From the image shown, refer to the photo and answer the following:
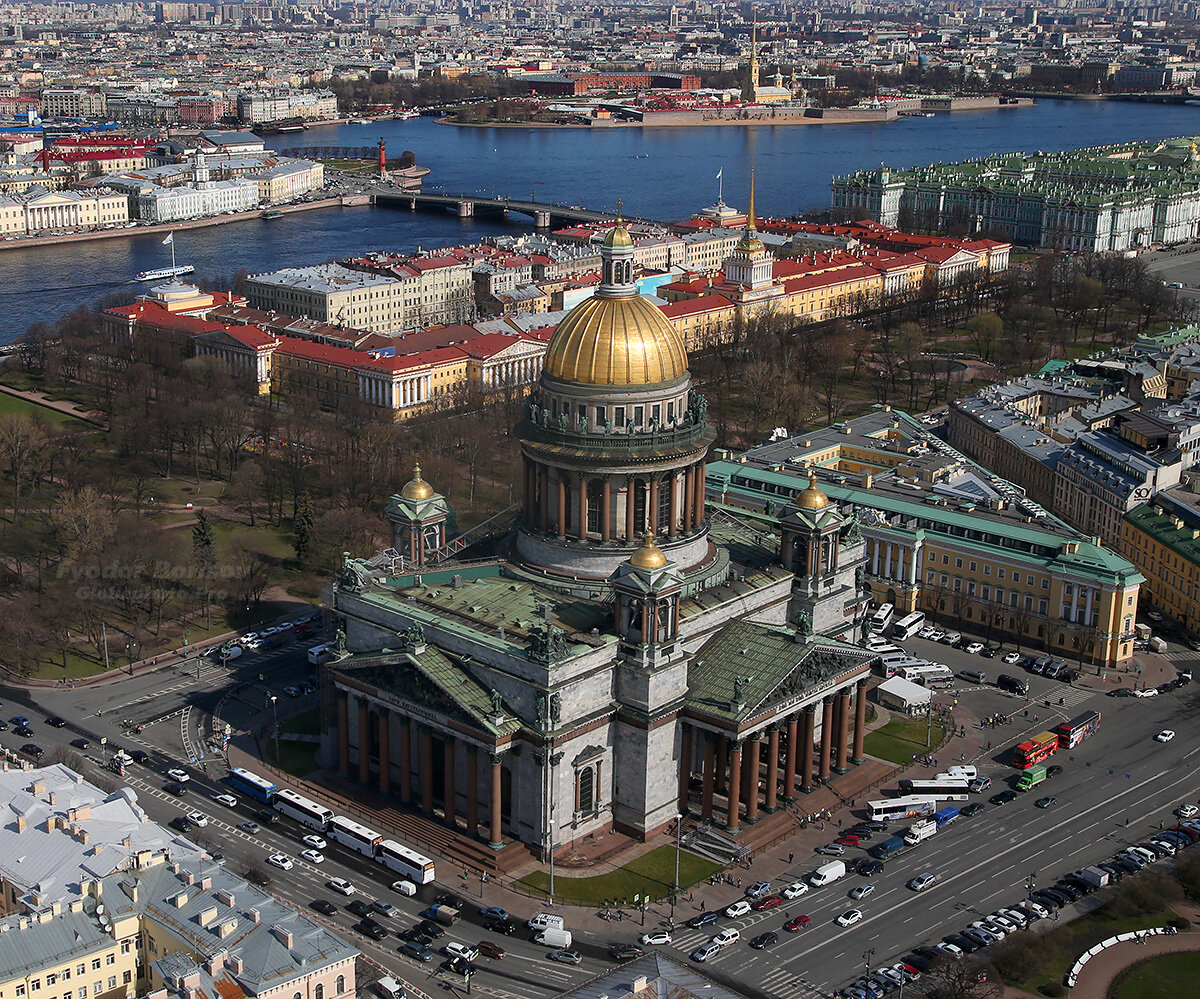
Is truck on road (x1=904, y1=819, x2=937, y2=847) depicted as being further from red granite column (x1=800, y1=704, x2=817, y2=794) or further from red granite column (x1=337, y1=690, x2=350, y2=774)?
red granite column (x1=337, y1=690, x2=350, y2=774)

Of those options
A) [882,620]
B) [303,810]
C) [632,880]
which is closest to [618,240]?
[632,880]

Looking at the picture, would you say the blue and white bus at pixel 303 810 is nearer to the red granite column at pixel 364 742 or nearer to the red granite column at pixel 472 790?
the red granite column at pixel 364 742

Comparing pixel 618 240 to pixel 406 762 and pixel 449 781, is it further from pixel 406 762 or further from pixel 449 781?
pixel 449 781

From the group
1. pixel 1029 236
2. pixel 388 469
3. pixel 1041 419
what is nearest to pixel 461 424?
pixel 388 469

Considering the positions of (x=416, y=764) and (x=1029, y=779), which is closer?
(x=416, y=764)

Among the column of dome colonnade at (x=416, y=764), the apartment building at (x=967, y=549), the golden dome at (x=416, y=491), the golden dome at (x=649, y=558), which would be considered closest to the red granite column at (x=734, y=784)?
the golden dome at (x=649, y=558)

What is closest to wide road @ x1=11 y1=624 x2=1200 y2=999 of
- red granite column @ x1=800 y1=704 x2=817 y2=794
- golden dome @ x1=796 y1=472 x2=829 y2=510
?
red granite column @ x1=800 y1=704 x2=817 y2=794

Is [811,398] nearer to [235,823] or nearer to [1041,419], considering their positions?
[1041,419]
